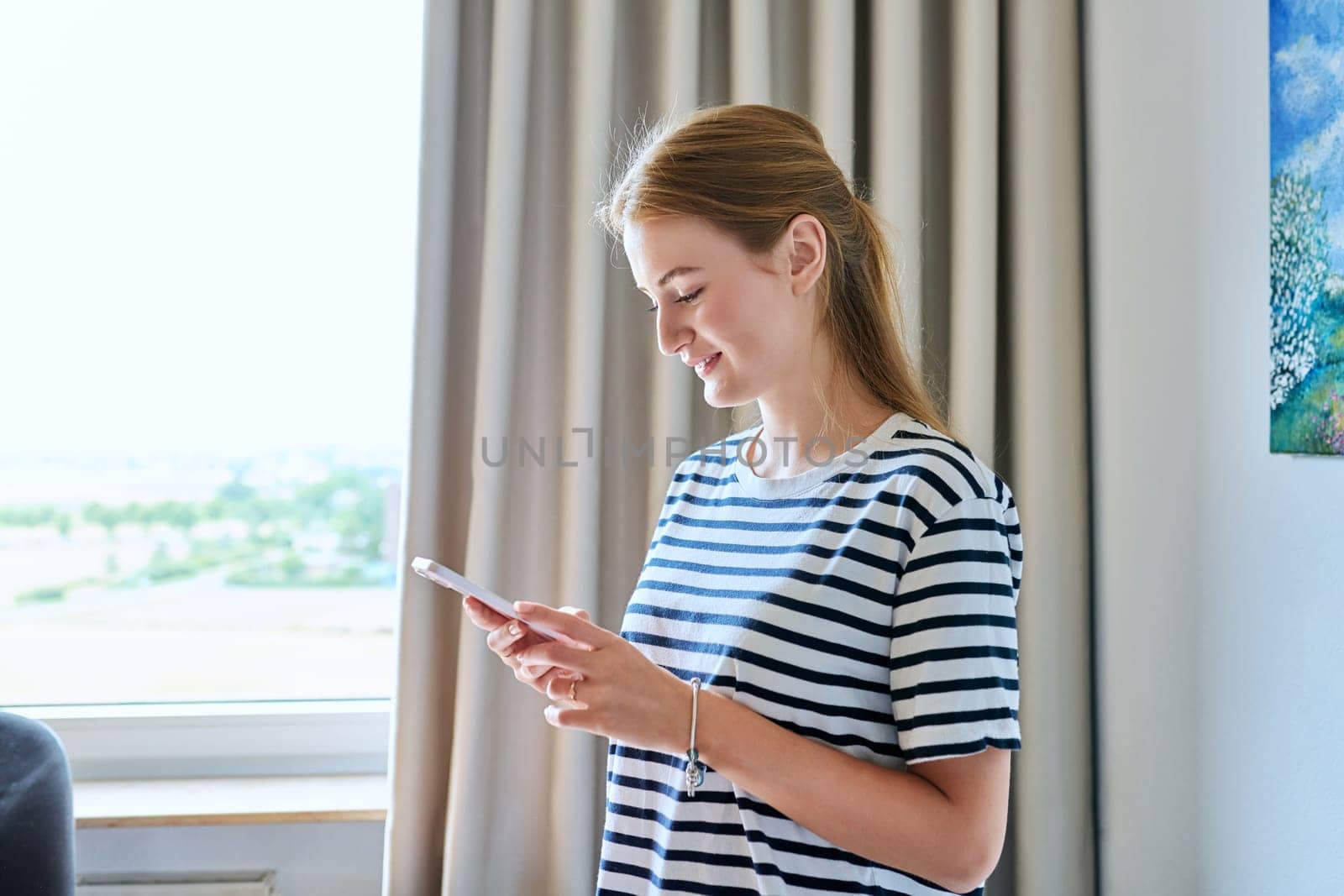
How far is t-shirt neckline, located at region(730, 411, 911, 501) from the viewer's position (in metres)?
1.02

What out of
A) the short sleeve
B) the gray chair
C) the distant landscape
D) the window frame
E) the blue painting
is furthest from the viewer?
the distant landscape

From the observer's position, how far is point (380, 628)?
1957mm

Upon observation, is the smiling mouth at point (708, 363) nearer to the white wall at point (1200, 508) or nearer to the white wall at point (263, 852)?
the white wall at point (1200, 508)

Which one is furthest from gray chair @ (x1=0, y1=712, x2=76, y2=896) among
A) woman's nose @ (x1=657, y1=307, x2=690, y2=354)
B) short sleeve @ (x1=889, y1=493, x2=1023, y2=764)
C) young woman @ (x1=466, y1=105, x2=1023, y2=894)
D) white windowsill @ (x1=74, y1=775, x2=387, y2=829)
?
short sleeve @ (x1=889, y1=493, x2=1023, y2=764)

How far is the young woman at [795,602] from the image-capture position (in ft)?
2.90

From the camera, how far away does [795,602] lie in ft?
3.13

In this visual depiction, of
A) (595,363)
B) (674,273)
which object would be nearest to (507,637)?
(674,273)

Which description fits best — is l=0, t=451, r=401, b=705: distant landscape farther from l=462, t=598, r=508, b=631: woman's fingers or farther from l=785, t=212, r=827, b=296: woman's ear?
l=785, t=212, r=827, b=296: woman's ear

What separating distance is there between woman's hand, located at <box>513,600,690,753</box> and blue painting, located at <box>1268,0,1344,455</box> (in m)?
0.80

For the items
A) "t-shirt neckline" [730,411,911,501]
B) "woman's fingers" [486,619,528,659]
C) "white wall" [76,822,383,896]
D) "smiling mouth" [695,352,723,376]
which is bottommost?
"white wall" [76,822,383,896]

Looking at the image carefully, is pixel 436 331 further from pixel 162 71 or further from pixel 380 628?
pixel 162 71

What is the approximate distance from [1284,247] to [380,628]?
1.59 meters

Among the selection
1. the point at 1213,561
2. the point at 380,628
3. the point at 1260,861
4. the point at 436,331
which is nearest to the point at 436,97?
the point at 436,331

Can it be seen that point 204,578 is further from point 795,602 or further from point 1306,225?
point 1306,225
